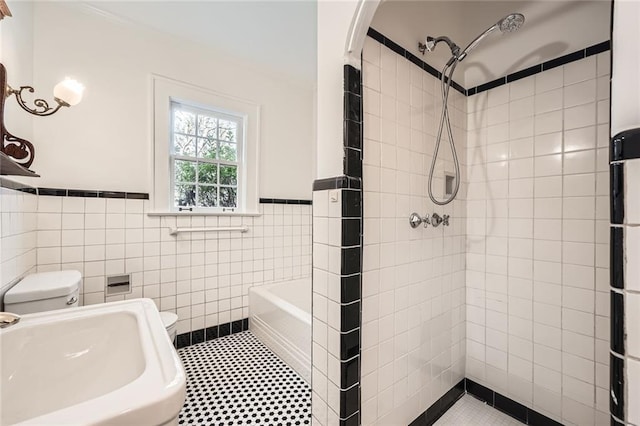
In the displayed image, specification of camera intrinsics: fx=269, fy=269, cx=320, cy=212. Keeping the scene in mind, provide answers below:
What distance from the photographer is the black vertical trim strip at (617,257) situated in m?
0.58

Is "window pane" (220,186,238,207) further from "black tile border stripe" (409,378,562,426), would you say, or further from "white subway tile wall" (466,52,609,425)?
"black tile border stripe" (409,378,562,426)

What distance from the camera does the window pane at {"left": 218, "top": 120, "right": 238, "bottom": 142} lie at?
2.60m

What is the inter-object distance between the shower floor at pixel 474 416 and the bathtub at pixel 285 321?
886mm

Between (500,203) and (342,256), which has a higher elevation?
(500,203)

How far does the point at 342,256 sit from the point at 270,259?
180 cm

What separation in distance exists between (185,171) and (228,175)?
387mm

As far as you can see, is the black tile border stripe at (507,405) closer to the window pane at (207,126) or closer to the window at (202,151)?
the window at (202,151)

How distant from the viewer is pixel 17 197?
1392mm

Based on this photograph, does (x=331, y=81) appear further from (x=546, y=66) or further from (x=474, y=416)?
(x=474, y=416)

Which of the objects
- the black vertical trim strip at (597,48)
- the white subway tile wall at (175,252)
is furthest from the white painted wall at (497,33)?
the white subway tile wall at (175,252)

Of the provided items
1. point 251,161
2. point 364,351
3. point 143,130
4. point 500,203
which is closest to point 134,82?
point 143,130

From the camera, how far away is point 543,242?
1491 millimetres

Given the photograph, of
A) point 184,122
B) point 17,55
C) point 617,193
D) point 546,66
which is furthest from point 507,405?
point 17,55

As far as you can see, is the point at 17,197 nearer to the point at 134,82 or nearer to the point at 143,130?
the point at 143,130
